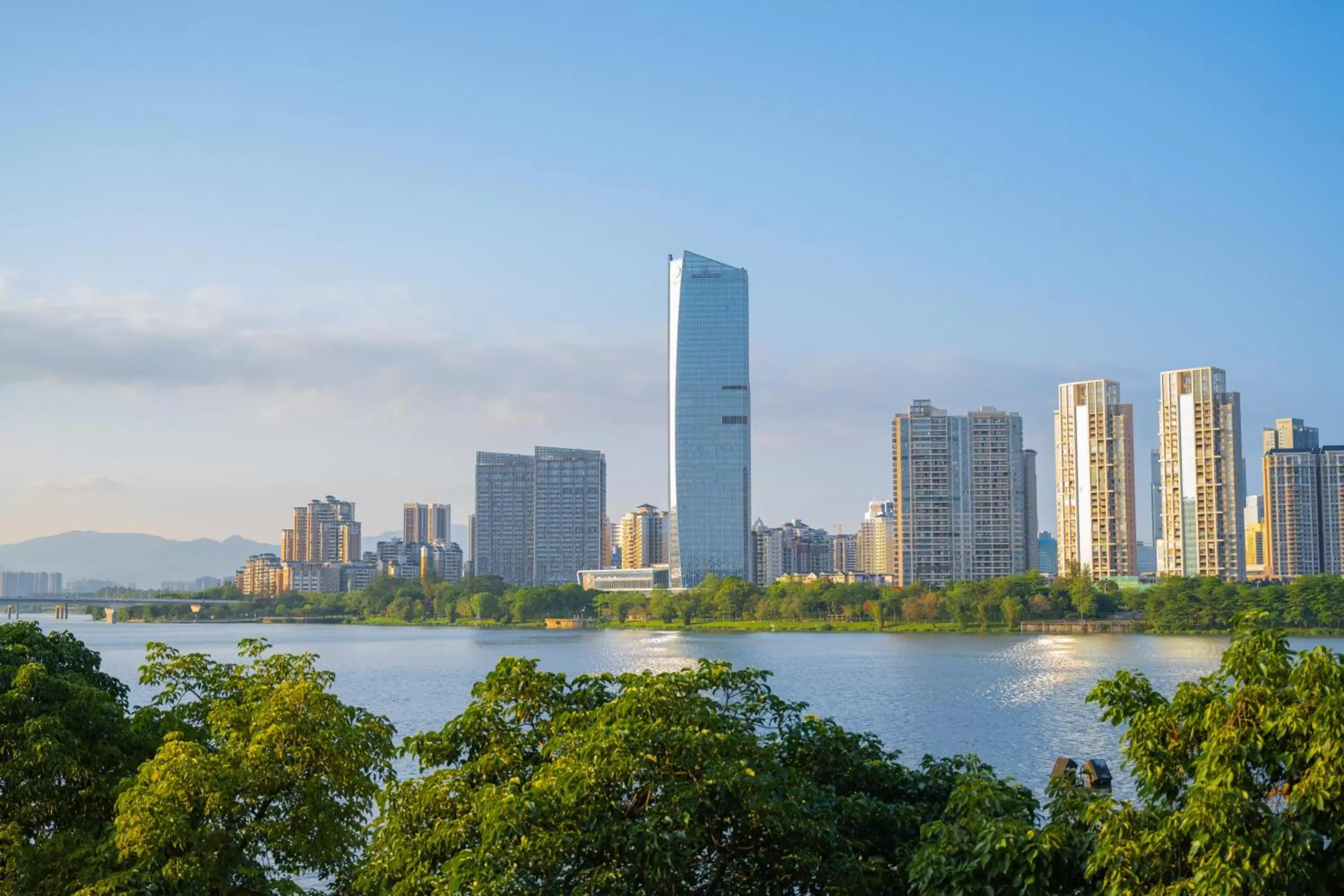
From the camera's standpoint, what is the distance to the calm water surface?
3384 cm

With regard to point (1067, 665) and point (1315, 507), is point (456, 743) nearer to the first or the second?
point (1067, 665)

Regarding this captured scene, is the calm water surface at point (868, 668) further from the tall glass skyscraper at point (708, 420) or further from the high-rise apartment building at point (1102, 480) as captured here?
the high-rise apartment building at point (1102, 480)

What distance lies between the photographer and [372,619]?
12356cm

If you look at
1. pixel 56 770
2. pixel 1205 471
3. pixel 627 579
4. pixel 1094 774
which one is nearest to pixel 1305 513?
pixel 1205 471

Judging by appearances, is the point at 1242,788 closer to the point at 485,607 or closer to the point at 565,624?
the point at 565,624

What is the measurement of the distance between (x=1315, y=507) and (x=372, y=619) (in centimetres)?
9646

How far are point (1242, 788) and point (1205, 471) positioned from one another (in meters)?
121

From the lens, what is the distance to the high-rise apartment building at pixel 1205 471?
4626 inches

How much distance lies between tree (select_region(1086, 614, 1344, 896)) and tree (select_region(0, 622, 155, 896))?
732 centimetres

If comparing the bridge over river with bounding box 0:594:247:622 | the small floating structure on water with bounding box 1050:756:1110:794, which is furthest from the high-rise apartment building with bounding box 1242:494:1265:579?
the small floating structure on water with bounding box 1050:756:1110:794

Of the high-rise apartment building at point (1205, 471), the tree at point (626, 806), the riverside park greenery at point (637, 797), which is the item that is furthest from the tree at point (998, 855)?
the high-rise apartment building at point (1205, 471)

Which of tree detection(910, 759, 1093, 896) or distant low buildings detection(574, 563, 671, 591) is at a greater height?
tree detection(910, 759, 1093, 896)

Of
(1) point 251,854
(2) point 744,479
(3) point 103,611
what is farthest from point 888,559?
(1) point 251,854

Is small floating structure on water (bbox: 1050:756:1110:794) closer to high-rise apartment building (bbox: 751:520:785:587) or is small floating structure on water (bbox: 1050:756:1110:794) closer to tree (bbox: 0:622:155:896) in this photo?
tree (bbox: 0:622:155:896)
